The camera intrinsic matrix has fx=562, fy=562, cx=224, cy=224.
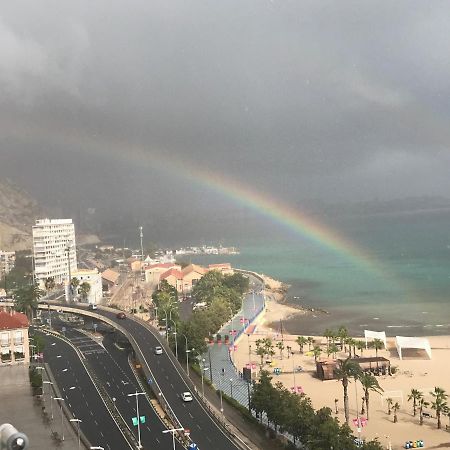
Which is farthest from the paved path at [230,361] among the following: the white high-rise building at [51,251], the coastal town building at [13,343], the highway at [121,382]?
the white high-rise building at [51,251]

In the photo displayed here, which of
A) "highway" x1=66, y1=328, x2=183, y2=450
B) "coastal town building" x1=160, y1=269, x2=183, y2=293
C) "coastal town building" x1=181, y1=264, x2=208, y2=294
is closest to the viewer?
"highway" x1=66, y1=328, x2=183, y2=450

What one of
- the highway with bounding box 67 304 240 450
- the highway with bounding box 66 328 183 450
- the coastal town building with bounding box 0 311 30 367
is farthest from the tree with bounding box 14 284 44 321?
the coastal town building with bounding box 0 311 30 367

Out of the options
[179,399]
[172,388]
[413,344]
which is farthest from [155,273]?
[179,399]

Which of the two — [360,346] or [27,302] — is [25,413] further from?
[27,302]

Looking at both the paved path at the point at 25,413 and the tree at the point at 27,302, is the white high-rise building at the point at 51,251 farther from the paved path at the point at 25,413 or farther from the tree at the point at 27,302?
the paved path at the point at 25,413

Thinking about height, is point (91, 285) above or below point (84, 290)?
above

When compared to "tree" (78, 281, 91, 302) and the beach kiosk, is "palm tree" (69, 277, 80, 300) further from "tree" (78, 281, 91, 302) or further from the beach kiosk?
the beach kiosk
